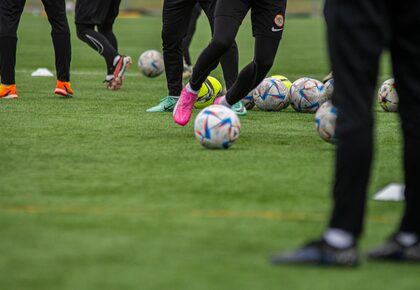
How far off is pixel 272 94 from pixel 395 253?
6.38 m

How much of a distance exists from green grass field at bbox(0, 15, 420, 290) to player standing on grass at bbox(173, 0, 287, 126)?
13.0 inches

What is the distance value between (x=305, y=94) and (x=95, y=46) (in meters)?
3.15

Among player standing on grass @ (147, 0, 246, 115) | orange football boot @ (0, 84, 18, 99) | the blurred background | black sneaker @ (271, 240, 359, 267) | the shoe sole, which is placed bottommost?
the blurred background

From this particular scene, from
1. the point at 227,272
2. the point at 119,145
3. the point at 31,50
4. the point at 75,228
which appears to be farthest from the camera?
the point at 31,50

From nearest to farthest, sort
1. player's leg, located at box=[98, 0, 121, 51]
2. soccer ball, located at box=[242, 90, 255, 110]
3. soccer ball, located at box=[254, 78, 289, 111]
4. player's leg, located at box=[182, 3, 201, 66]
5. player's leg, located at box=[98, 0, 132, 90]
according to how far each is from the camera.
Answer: soccer ball, located at box=[254, 78, 289, 111], soccer ball, located at box=[242, 90, 255, 110], player's leg, located at box=[98, 0, 132, 90], player's leg, located at box=[98, 0, 121, 51], player's leg, located at box=[182, 3, 201, 66]

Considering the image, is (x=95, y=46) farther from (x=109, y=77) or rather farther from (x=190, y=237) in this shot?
(x=190, y=237)

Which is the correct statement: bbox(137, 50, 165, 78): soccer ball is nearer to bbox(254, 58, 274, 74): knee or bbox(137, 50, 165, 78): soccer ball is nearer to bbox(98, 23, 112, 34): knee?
bbox(98, 23, 112, 34): knee

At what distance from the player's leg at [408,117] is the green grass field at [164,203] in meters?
0.14

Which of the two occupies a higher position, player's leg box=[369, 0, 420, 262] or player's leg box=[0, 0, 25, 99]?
player's leg box=[369, 0, 420, 262]

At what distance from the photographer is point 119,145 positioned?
7.93 meters

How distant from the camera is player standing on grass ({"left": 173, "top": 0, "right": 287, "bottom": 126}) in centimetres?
838

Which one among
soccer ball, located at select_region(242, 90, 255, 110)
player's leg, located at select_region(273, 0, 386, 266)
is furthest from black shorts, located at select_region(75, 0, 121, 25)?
player's leg, located at select_region(273, 0, 386, 266)

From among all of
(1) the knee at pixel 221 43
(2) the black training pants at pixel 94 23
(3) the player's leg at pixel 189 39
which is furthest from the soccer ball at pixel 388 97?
(3) the player's leg at pixel 189 39

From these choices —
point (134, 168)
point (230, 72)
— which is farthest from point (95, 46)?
point (134, 168)
